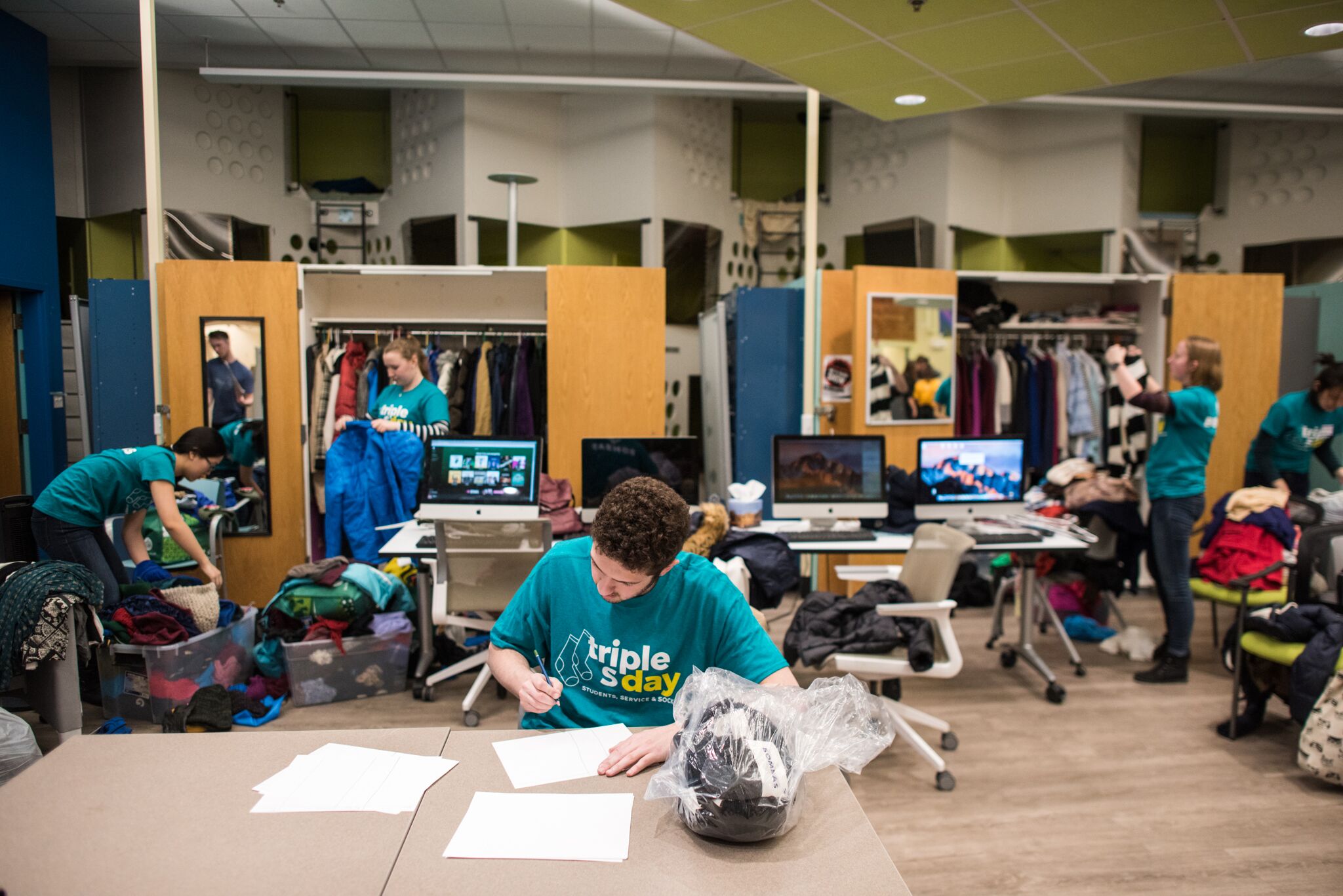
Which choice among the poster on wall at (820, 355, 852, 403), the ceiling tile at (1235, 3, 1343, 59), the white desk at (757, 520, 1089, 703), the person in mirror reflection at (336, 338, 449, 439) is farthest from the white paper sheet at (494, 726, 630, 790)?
the poster on wall at (820, 355, 852, 403)

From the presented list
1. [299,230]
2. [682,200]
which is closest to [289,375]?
[299,230]

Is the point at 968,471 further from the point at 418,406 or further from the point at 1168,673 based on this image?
the point at 418,406

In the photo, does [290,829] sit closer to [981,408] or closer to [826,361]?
[826,361]

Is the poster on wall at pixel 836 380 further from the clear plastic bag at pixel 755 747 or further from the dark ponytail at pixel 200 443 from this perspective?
the clear plastic bag at pixel 755 747

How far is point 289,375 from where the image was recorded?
16.7ft

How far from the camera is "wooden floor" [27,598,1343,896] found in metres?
2.59

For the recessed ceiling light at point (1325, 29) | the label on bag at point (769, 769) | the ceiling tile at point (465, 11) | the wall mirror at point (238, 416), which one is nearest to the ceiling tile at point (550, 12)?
the ceiling tile at point (465, 11)

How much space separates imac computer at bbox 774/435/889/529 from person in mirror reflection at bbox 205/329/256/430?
124 inches

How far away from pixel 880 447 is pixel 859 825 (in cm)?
299

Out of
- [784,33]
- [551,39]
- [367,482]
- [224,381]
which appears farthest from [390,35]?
[784,33]

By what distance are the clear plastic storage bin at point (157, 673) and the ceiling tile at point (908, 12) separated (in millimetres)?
3535

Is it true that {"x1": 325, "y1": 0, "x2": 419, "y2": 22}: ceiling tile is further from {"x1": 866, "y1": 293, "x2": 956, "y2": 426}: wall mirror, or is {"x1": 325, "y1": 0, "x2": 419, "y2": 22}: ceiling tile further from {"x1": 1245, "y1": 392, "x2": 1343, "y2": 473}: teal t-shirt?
{"x1": 1245, "y1": 392, "x2": 1343, "y2": 473}: teal t-shirt

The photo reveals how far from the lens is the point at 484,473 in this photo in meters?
4.16

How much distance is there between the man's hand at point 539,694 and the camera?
66.8 inches
